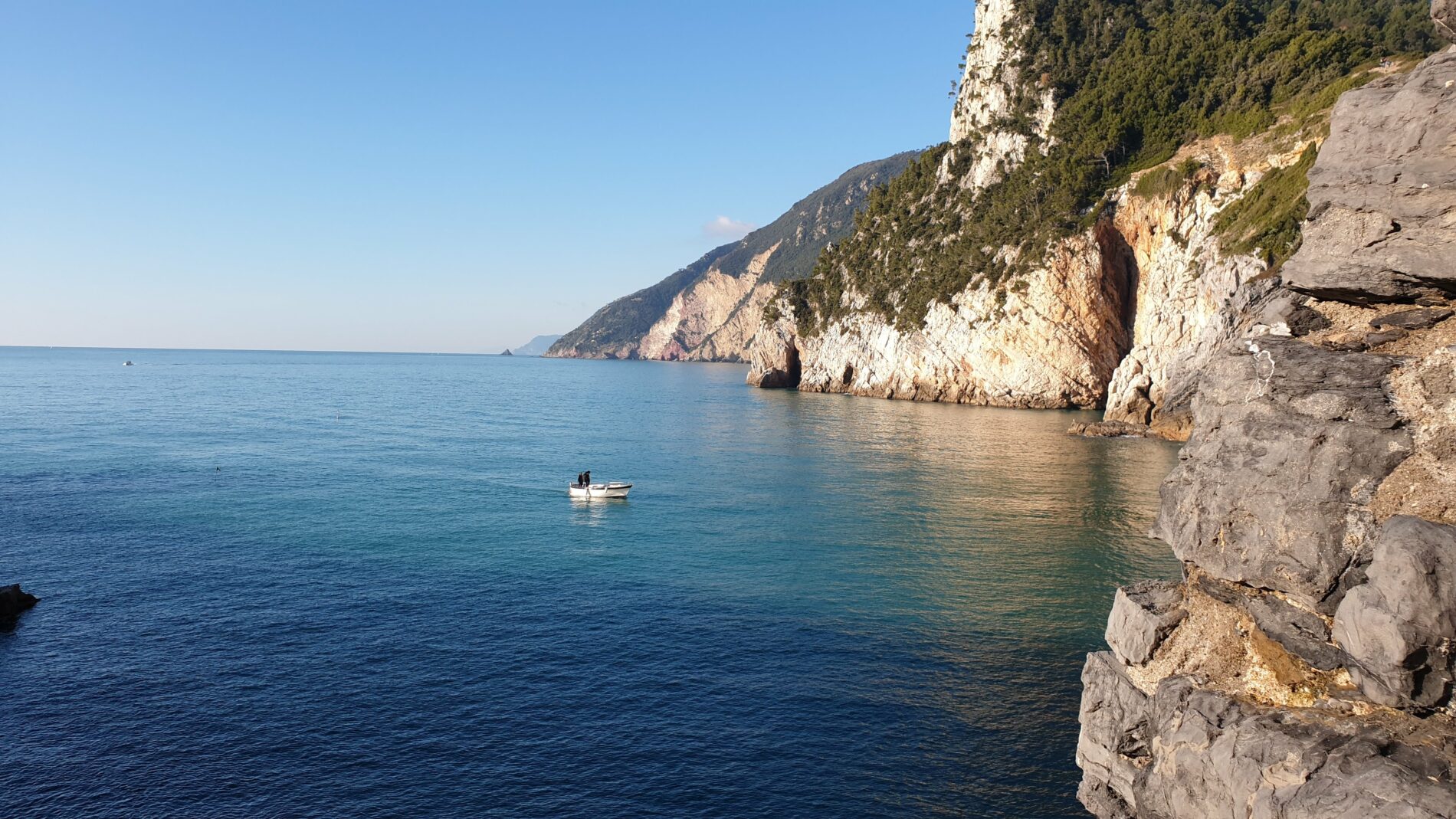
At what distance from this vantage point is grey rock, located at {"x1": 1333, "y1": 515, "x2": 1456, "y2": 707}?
12344mm

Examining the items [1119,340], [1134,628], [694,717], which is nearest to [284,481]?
[694,717]

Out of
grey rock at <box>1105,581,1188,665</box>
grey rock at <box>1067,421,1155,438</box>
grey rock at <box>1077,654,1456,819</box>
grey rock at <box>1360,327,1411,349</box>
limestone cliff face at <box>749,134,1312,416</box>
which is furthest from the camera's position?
limestone cliff face at <box>749,134,1312,416</box>

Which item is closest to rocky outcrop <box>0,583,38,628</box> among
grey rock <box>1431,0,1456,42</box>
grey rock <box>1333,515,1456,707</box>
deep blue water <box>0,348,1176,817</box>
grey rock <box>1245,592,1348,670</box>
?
deep blue water <box>0,348,1176,817</box>

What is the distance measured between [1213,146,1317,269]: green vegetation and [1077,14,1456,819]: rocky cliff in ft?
169

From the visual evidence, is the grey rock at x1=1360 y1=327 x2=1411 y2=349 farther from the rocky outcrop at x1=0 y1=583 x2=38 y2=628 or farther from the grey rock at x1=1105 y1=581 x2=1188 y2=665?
the rocky outcrop at x1=0 y1=583 x2=38 y2=628

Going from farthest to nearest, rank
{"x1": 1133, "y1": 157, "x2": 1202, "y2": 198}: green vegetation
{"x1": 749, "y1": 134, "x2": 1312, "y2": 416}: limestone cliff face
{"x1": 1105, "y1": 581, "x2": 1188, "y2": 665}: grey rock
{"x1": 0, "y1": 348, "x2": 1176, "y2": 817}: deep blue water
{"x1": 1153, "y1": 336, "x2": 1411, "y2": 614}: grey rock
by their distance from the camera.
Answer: {"x1": 1133, "y1": 157, "x2": 1202, "y2": 198}: green vegetation → {"x1": 749, "y1": 134, "x2": 1312, "y2": 416}: limestone cliff face → {"x1": 0, "y1": 348, "x2": 1176, "y2": 817}: deep blue water → {"x1": 1105, "y1": 581, "x2": 1188, "y2": 665}: grey rock → {"x1": 1153, "y1": 336, "x2": 1411, "y2": 614}: grey rock

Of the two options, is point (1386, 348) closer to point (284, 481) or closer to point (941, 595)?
point (941, 595)

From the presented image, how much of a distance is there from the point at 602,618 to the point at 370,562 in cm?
1409

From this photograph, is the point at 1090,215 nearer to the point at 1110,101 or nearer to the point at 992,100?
the point at 1110,101

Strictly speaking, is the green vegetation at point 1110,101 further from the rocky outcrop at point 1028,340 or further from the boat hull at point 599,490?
the boat hull at point 599,490

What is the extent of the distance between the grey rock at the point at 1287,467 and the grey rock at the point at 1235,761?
2288 millimetres

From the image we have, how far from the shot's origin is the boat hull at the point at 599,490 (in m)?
54.0

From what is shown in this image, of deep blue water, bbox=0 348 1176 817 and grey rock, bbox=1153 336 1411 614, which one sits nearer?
grey rock, bbox=1153 336 1411 614

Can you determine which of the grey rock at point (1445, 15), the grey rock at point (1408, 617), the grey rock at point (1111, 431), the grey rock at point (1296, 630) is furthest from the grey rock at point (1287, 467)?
the grey rock at point (1111, 431)
